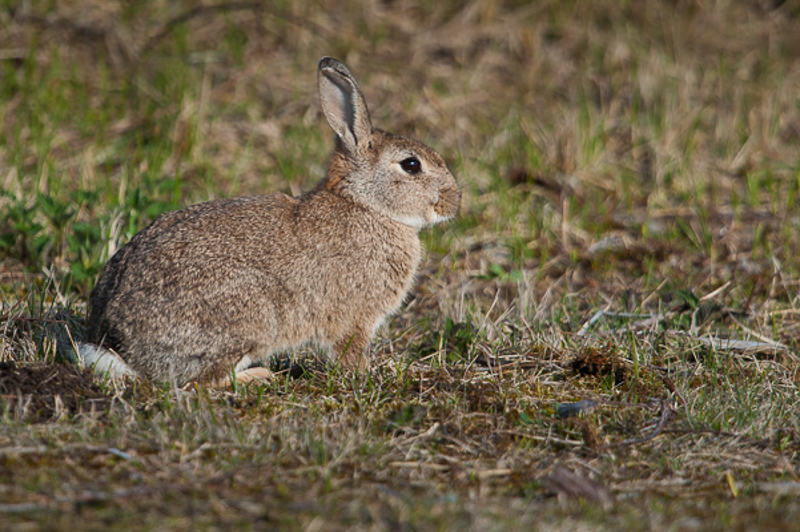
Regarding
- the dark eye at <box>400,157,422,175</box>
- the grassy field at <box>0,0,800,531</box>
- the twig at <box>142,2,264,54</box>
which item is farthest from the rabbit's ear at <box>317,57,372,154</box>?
the twig at <box>142,2,264,54</box>

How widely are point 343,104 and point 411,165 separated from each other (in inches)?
19.6

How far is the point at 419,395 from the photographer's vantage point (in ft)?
13.3

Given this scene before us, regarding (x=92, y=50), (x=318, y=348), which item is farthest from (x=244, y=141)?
(x=318, y=348)

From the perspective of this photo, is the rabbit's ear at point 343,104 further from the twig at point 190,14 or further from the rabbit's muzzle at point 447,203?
the twig at point 190,14

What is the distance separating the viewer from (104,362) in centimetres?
407

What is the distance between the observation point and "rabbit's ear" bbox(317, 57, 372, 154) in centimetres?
464

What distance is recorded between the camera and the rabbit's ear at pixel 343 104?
4645mm

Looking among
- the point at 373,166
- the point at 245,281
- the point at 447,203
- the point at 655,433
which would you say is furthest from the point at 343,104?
the point at 655,433

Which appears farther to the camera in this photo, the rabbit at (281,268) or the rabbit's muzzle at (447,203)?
the rabbit's muzzle at (447,203)

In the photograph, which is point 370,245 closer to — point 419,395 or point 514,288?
point 419,395

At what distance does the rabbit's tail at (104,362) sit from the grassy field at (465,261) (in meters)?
0.15

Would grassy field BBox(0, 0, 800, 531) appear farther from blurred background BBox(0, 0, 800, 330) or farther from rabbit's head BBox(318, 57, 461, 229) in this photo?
rabbit's head BBox(318, 57, 461, 229)

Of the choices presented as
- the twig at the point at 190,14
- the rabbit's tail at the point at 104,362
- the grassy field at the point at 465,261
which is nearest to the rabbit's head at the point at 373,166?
the grassy field at the point at 465,261

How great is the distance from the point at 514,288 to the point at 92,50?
4.91 metres
